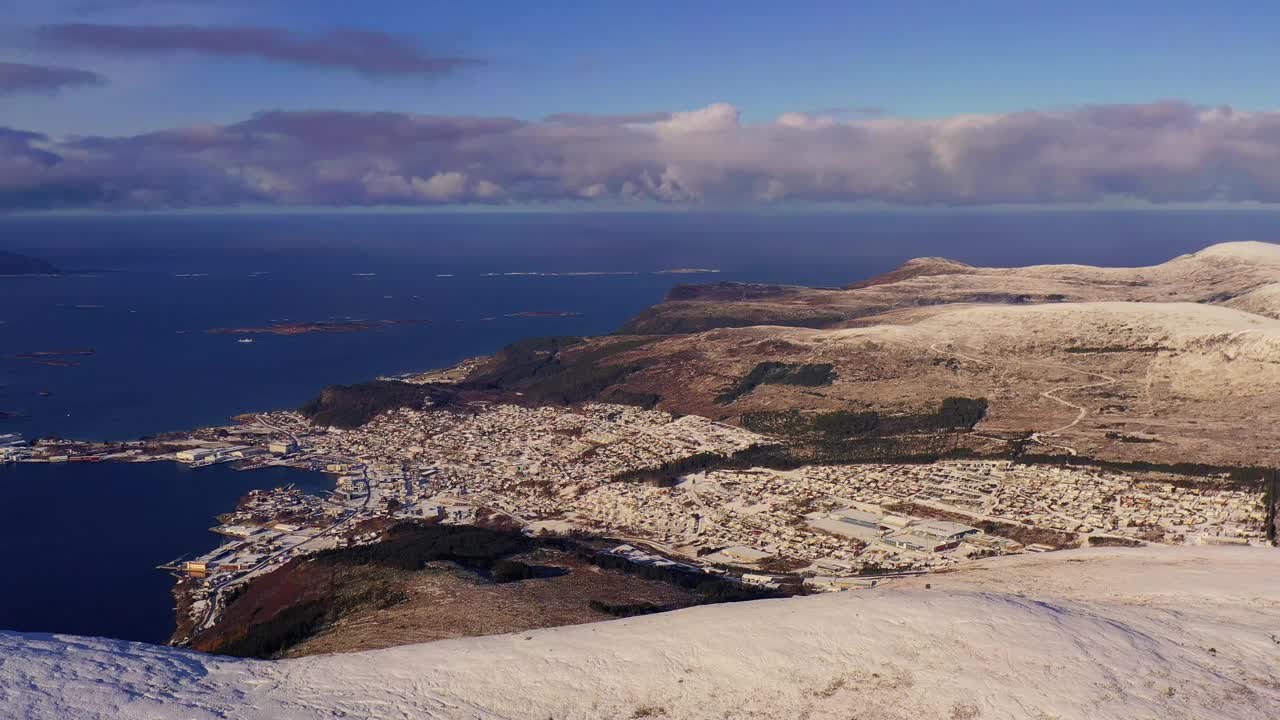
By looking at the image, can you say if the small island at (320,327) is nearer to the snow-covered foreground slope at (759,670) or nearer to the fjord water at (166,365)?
the fjord water at (166,365)

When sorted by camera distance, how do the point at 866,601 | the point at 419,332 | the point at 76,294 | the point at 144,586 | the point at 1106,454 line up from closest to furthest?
the point at 866,601, the point at 144,586, the point at 1106,454, the point at 419,332, the point at 76,294

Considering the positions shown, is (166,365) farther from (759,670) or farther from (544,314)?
(759,670)

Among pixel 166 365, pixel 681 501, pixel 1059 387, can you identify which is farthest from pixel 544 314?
pixel 681 501

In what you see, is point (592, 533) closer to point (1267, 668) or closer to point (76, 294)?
point (1267, 668)

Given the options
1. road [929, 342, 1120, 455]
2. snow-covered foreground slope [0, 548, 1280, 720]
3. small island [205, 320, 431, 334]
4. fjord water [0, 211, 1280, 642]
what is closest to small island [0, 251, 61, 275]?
fjord water [0, 211, 1280, 642]

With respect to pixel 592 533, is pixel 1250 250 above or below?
above

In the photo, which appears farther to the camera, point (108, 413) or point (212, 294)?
point (212, 294)

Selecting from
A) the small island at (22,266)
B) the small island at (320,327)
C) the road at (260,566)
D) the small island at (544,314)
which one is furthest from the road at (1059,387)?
the small island at (22,266)

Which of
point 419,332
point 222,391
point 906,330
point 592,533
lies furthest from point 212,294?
point 592,533
